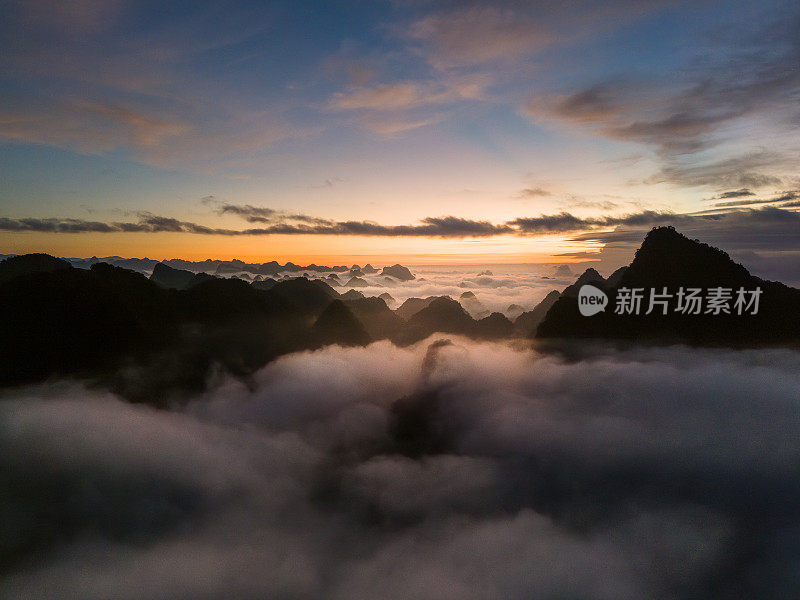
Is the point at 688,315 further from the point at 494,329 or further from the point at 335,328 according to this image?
the point at 335,328

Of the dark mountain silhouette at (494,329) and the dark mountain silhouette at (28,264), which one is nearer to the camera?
the dark mountain silhouette at (28,264)

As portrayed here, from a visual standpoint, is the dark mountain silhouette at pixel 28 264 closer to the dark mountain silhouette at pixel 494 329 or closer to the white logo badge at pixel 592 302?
the dark mountain silhouette at pixel 494 329

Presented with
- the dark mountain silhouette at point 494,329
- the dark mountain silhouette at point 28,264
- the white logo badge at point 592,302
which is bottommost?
the dark mountain silhouette at point 494,329

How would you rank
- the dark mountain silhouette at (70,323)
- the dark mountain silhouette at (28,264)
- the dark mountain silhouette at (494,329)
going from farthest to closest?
the dark mountain silhouette at (494,329) < the dark mountain silhouette at (28,264) < the dark mountain silhouette at (70,323)

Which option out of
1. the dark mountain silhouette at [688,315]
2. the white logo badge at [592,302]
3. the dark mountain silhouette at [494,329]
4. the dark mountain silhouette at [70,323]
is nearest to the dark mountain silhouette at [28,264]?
the dark mountain silhouette at [70,323]

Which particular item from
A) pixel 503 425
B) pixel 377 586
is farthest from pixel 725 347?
pixel 377 586

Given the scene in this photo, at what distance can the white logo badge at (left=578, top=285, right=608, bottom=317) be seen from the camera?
141250 millimetres

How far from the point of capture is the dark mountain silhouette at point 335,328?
518ft

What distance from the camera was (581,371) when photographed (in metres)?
133

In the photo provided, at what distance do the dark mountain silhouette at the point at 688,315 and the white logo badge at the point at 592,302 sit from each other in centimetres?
198

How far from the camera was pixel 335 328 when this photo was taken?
160 metres

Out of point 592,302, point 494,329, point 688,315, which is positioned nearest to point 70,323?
point 494,329

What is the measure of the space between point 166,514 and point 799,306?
19412 cm

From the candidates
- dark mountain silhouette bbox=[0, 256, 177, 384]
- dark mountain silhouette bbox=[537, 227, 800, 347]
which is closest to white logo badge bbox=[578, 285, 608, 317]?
dark mountain silhouette bbox=[537, 227, 800, 347]
